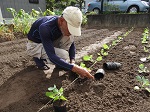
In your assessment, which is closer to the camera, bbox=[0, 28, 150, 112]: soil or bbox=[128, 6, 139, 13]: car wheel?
bbox=[0, 28, 150, 112]: soil

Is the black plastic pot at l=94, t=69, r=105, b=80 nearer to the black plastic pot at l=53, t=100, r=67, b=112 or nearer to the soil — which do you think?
the soil

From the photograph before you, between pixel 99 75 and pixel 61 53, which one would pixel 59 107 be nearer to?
pixel 99 75

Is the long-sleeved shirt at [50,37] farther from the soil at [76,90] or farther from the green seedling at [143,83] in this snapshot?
the green seedling at [143,83]

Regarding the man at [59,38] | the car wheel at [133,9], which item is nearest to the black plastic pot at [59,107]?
the man at [59,38]

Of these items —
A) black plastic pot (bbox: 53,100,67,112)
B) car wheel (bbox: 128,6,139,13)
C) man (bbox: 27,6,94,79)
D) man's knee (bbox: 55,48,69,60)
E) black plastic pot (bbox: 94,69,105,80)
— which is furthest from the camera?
car wheel (bbox: 128,6,139,13)

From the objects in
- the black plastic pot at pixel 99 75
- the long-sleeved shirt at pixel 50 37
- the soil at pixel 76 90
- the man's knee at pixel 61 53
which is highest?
the long-sleeved shirt at pixel 50 37

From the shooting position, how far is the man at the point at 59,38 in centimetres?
168

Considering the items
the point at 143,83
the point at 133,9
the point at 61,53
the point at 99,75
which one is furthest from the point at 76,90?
the point at 133,9

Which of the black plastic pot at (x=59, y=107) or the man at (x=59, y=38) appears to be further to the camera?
the man at (x=59, y=38)

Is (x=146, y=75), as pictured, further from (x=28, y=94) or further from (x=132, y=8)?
(x=132, y=8)

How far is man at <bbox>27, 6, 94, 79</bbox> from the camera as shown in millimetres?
1678

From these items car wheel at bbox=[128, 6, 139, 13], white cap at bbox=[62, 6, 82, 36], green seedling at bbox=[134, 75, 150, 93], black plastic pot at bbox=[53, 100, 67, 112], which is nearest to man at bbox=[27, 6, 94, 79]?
white cap at bbox=[62, 6, 82, 36]

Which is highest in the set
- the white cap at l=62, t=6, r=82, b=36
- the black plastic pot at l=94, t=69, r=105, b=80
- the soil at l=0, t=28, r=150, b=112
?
the white cap at l=62, t=6, r=82, b=36

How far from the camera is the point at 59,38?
Answer: 2234 millimetres
